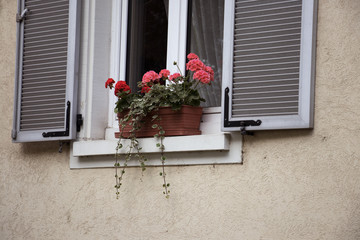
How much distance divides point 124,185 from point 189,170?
533 millimetres

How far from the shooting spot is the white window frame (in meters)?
4.66

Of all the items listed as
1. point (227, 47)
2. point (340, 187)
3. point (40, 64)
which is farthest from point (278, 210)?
point (40, 64)

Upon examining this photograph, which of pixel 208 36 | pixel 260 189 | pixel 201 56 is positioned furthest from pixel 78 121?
pixel 260 189

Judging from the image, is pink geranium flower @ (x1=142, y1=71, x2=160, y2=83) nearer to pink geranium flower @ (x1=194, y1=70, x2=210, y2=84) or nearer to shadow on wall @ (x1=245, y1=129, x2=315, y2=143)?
pink geranium flower @ (x1=194, y1=70, x2=210, y2=84)

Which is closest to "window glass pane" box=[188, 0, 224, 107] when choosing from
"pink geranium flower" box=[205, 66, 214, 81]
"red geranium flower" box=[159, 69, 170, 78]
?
"pink geranium flower" box=[205, 66, 214, 81]

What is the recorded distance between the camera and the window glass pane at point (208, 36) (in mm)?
4668

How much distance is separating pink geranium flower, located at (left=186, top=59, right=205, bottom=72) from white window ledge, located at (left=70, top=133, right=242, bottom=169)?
0.44 m

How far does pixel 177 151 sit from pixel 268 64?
81 cm

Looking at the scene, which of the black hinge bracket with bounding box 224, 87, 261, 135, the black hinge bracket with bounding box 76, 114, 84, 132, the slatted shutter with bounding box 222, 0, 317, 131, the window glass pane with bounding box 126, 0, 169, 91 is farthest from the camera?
the window glass pane with bounding box 126, 0, 169, 91

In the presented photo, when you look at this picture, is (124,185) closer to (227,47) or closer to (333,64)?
(227,47)

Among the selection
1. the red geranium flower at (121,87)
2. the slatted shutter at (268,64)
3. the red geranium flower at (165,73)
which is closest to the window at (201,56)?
the slatted shutter at (268,64)

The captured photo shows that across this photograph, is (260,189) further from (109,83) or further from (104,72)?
(104,72)

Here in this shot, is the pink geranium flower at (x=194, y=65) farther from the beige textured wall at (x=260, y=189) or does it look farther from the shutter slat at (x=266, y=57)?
the beige textured wall at (x=260, y=189)

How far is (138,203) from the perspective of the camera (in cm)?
457
